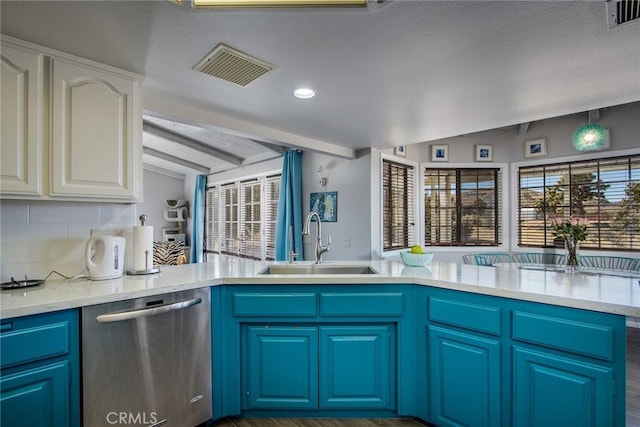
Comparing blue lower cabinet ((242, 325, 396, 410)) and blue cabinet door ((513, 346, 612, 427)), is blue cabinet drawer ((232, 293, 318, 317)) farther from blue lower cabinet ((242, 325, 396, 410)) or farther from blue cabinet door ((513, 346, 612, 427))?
blue cabinet door ((513, 346, 612, 427))

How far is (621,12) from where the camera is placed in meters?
1.37

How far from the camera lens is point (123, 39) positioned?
1.58 metres

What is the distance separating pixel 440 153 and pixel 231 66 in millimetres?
3638

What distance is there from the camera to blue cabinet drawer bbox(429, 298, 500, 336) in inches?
64.9

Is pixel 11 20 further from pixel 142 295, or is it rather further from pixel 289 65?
pixel 142 295

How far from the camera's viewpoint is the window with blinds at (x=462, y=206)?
4.63 metres

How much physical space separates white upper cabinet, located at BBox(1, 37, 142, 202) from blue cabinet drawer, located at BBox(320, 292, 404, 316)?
1.41m

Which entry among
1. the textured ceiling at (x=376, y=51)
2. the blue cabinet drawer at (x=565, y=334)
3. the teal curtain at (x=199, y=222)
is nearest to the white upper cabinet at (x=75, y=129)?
the textured ceiling at (x=376, y=51)

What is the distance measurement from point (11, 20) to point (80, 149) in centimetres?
62

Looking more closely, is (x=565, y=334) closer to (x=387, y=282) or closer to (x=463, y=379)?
(x=463, y=379)

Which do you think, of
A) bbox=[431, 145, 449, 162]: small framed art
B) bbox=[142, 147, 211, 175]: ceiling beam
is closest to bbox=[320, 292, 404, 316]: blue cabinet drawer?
bbox=[431, 145, 449, 162]: small framed art

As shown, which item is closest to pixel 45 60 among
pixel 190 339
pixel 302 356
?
pixel 190 339

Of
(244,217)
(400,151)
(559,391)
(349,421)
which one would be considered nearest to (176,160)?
(244,217)

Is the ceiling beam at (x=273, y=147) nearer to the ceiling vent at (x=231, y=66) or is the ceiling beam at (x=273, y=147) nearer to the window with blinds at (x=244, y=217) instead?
the window with blinds at (x=244, y=217)
